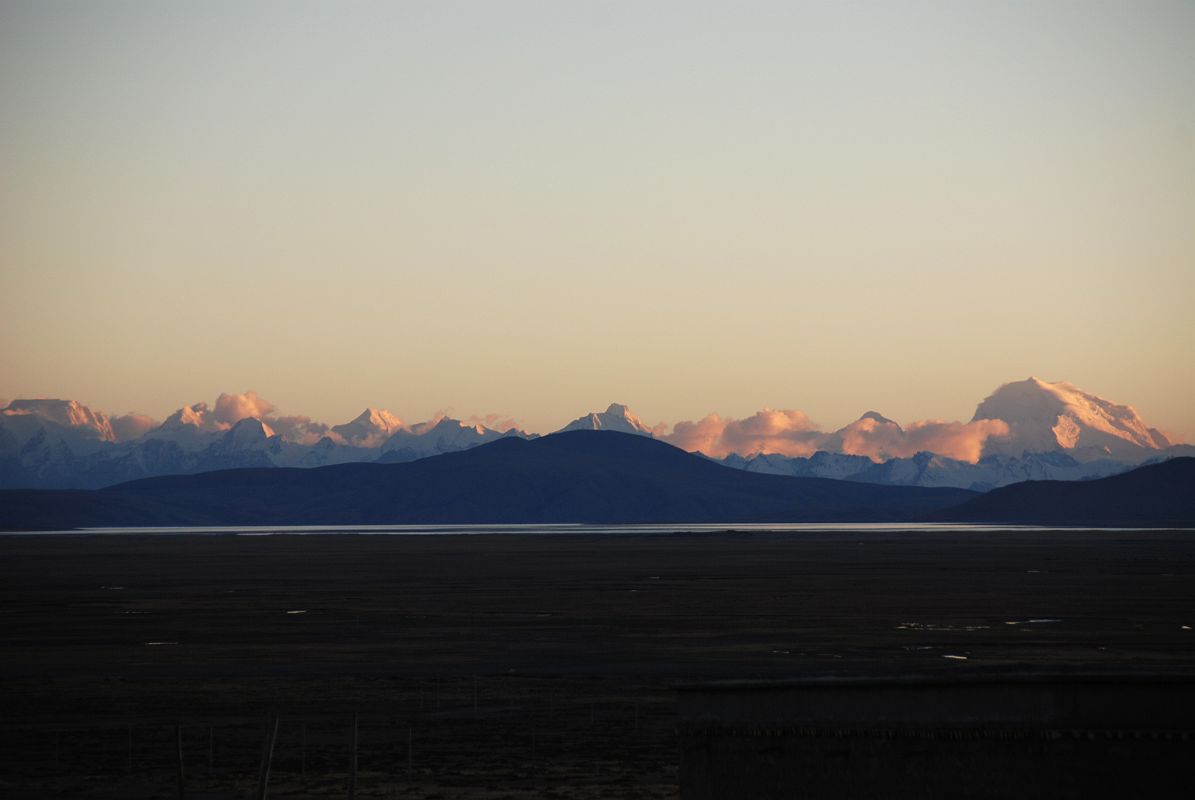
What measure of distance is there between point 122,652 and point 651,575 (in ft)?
175

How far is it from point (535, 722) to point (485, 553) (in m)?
111

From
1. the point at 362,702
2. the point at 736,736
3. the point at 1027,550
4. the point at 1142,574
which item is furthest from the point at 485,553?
the point at 736,736

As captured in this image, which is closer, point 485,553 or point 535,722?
point 535,722

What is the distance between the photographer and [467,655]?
53219 millimetres

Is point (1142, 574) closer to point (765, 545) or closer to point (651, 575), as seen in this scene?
point (651, 575)

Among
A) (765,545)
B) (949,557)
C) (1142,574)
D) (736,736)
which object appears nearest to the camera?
(736,736)

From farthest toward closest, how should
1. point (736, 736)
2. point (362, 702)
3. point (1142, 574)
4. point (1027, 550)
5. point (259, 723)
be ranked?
1. point (1027, 550)
2. point (1142, 574)
3. point (362, 702)
4. point (259, 723)
5. point (736, 736)

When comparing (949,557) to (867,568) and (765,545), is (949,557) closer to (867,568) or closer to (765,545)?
(867,568)

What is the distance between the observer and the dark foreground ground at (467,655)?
33.1m

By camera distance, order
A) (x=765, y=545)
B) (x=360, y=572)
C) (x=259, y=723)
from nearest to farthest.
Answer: (x=259, y=723) → (x=360, y=572) → (x=765, y=545)

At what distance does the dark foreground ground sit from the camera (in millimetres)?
33125

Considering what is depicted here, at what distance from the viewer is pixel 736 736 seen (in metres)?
21.4

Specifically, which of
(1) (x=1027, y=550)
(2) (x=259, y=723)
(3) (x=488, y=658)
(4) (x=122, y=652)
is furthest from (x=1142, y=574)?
(2) (x=259, y=723)

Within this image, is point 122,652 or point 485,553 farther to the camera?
point 485,553
